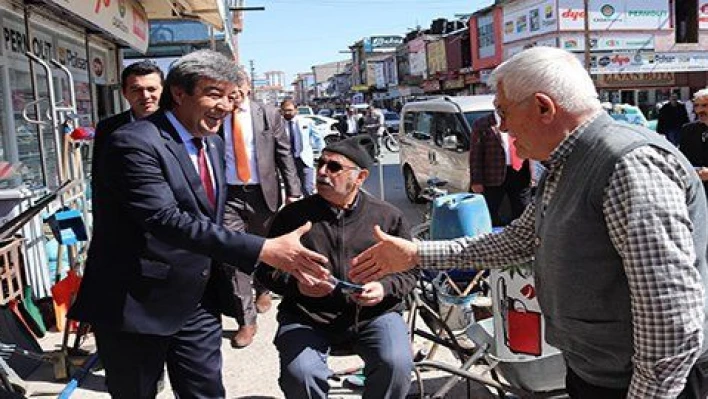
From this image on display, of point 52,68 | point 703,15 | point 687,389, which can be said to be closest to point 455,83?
point 703,15

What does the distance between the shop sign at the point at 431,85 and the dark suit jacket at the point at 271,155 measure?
42.2 meters

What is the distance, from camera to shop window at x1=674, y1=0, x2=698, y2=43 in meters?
32.8

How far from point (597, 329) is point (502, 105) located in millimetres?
590

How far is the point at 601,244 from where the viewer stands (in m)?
1.56

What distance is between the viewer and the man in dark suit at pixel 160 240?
7.29ft

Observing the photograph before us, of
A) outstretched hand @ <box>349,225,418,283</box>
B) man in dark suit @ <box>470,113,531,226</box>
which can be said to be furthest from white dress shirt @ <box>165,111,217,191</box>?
man in dark suit @ <box>470,113,531,226</box>

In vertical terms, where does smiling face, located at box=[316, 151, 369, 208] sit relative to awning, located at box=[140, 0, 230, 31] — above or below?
below

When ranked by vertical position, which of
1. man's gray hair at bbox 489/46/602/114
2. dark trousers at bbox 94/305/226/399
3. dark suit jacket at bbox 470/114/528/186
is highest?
man's gray hair at bbox 489/46/602/114

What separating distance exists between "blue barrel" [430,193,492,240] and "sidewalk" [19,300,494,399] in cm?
76

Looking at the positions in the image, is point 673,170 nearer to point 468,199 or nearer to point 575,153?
point 575,153

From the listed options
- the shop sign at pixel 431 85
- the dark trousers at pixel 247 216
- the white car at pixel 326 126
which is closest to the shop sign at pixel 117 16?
the dark trousers at pixel 247 216

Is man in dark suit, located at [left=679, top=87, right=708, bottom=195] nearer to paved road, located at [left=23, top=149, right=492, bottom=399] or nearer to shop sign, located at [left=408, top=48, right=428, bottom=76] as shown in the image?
paved road, located at [left=23, top=149, right=492, bottom=399]

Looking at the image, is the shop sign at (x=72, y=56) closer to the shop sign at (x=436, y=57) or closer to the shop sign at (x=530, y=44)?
the shop sign at (x=530, y=44)

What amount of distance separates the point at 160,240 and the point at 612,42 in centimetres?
3183
